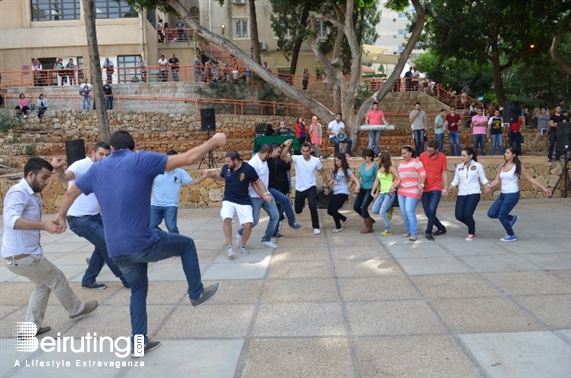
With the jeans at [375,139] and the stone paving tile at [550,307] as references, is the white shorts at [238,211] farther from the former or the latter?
the jeans at [375,139]

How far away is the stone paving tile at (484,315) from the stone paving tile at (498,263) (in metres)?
1.34

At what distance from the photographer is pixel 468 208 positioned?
29.2 ft

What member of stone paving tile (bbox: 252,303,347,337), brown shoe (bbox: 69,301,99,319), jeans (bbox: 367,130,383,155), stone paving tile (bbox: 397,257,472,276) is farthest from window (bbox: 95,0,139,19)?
stone paving tile (bbox: 252,303,347,337)

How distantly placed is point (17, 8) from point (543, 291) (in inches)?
1207

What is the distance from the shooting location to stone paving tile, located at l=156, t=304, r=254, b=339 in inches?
199

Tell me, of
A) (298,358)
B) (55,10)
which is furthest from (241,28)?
(298,358)

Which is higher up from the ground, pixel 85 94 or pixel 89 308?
pixel 85 94

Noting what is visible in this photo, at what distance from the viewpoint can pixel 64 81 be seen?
26344mm

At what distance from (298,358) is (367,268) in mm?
3053

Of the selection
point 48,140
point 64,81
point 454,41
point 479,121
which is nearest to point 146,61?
point 64,81

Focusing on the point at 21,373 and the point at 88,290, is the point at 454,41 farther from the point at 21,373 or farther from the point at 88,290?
the point at 21,373

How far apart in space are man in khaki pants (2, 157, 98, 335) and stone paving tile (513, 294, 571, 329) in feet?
15.2

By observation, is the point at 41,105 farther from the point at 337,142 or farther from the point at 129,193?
the point at 129,193

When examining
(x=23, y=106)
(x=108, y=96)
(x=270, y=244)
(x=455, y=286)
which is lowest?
(x=270, y=244)
